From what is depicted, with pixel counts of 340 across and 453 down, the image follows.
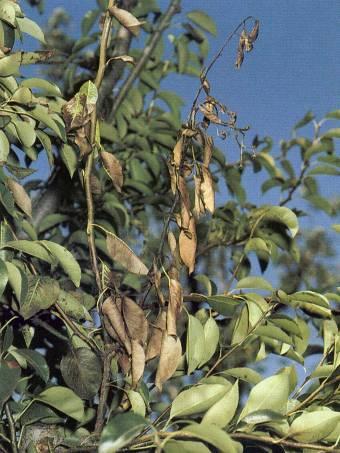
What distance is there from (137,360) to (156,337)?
4 centimetres

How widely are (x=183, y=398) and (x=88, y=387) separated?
Result: 0.55ft

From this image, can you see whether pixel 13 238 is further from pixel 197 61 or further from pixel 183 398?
pixel 197 61

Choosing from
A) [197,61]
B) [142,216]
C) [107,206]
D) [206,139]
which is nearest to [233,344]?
[206,139]

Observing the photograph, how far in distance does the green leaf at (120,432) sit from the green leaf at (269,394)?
0.24 metres

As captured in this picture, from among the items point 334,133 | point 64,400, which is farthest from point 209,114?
point 334,133

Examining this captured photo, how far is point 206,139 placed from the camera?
2.97 ft

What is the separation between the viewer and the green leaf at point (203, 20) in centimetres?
211

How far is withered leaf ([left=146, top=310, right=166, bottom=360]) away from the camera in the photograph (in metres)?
0.90

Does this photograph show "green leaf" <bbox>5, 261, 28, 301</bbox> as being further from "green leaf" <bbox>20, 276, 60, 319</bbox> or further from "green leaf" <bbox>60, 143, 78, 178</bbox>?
"green leaf" <bbox>60, 143, 78, 178</bbox>

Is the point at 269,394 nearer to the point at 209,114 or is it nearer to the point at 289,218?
the point at 209,114

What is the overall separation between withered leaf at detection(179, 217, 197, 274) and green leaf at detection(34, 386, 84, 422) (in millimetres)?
226

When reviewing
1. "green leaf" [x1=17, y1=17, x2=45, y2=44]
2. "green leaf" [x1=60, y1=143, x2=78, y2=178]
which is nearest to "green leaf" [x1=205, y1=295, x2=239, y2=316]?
"green leaf" [x1=60, y1=143, x2=78, y2=178]

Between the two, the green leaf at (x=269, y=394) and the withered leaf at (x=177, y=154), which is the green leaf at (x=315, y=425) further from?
the withered leaf at (x=177, y=154)

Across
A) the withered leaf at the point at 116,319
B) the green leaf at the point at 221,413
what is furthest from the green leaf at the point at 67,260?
the green leaf at the point at 221,413
